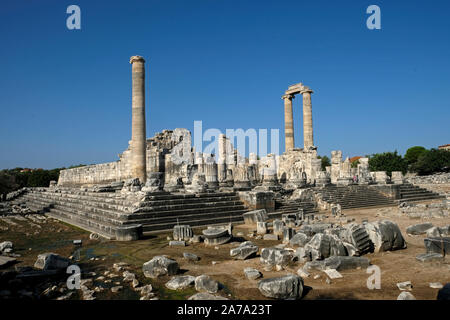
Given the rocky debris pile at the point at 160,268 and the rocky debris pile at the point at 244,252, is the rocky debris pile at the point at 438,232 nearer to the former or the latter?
the rocky debris pile at the point at 244,252

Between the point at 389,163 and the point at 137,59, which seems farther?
the point at 389,163

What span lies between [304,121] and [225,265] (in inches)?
876

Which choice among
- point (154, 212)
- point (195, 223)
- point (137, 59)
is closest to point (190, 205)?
point (195, 223)

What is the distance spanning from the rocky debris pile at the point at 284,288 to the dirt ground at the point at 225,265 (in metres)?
0.14

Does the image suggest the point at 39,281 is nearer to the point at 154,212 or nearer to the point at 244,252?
the point at 244,252

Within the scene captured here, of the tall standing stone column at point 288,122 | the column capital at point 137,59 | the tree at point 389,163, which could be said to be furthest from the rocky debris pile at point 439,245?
the tree at point 389,163

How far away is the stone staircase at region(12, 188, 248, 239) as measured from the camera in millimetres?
9688

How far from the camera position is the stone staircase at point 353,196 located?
15344mm

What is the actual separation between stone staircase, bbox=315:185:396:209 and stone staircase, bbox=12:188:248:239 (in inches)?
215

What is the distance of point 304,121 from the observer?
26188 mm

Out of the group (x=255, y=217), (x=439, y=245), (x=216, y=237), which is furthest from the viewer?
(x=255, y=217)

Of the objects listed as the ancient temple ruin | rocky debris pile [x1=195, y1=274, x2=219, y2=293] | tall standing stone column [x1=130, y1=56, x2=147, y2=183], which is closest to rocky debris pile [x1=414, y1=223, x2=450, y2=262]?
rocky debris pile [x1=195, y1=274, x2=219, y2=293]
